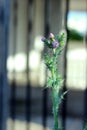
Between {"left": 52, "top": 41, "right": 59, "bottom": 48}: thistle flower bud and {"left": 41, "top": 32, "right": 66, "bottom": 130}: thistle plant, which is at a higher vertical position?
{"left": 52, "top": 41, "right": 59, "bottom": 48}: thistle flower bud

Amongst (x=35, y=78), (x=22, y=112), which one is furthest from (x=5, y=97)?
(x=35, y=78)

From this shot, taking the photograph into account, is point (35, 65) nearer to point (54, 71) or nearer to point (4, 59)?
point (4, 59)

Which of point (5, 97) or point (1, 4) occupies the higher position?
point (1, 4)

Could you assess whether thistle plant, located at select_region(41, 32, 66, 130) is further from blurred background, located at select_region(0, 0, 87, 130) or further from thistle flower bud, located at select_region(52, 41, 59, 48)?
blurred background, located at select_region(0, 0, 87, 130)

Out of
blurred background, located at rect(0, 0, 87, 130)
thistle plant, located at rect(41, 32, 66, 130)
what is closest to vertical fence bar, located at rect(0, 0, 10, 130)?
blurred background, located at rect(0, 0, 87, 130)

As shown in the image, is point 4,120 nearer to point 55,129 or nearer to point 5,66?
point 5,66

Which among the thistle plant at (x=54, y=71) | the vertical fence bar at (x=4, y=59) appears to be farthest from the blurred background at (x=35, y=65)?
the thistle plant at (x=54, y=71)

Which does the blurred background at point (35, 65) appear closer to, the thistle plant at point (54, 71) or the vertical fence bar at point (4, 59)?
the vertical fence bar at point (4, 59)

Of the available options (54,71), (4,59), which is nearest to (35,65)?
(4,59)
